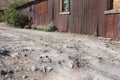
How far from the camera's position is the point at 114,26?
12.3 metres

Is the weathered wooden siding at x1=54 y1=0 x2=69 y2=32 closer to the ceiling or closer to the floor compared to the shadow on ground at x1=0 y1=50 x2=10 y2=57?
closer to the ceiling

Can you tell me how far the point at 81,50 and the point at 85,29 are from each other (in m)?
5.35

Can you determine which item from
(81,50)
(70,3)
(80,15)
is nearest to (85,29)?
(80,15)

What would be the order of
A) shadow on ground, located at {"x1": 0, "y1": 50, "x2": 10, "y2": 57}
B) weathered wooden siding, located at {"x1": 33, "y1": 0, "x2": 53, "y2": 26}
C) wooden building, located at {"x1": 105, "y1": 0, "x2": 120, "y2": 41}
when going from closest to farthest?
1. shadow on ground, located at {"x1": 0, "y1": 50, "x2": 10, "y2": 57}
2. wooden building, located at {"x1": 105, "y1": 0, "x2": 120, "y2": 41}
3. weathered wooden siding, located at {"x1": 33, "y1": 0, "x2": 53, "y2": 26}

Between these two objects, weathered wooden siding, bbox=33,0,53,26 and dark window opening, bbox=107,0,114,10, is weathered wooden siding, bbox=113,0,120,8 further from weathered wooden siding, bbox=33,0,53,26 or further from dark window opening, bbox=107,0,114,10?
weathered wooden siding, bbox=33,0,53,26

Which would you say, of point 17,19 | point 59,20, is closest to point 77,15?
point 59,20

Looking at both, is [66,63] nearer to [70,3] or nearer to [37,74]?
[37,74]

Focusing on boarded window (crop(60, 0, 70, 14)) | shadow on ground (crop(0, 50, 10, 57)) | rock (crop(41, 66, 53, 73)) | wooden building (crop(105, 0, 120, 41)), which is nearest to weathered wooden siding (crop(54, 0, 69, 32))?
boarded window (crop(60, 0, 70, 14))

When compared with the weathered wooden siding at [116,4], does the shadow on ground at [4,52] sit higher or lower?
lower

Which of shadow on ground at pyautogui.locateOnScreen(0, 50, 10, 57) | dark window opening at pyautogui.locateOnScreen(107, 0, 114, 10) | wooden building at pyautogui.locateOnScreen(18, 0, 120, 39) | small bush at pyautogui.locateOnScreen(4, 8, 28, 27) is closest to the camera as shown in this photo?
shadow on ground at pyautogui.locateOnScreen(0, 50, 10, 57)

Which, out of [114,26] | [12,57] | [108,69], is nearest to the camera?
[108,69]

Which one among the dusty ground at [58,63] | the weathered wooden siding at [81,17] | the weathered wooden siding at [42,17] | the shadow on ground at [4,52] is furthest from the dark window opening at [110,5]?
the weathered wooden siding at [42,17]

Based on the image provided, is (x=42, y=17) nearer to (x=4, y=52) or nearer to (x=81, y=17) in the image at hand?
(x=81, y=17)

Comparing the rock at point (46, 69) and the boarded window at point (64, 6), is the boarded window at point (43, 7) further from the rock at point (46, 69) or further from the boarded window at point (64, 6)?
the rock at point (46, 69)
